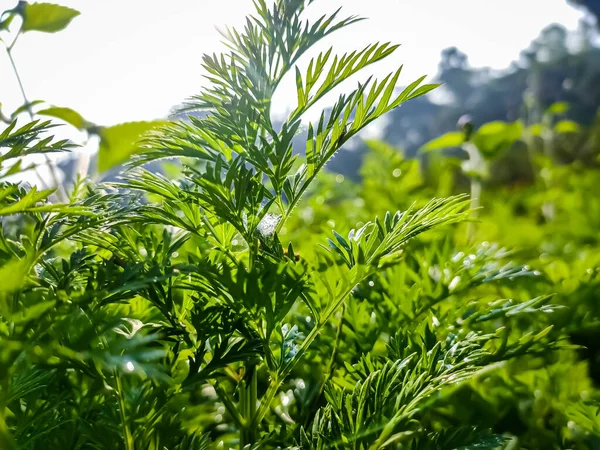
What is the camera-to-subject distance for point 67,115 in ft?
1.52

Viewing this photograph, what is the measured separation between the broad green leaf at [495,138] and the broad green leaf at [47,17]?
0.94 meters

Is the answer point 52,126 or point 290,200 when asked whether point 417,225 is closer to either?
point 290,200

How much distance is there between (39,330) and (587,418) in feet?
1.32

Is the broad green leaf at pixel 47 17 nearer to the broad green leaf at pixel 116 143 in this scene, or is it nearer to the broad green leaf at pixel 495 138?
the broad green leaf at pixel 116 143

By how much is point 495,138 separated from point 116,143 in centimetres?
93

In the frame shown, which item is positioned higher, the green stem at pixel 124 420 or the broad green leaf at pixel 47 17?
the broad green leaf at pixel 47 17

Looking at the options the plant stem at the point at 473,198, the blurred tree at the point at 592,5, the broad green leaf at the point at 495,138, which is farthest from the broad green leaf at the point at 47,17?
the blurred tree at the point at 592,5

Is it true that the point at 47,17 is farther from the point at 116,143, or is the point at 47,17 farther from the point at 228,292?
the point at 228,292

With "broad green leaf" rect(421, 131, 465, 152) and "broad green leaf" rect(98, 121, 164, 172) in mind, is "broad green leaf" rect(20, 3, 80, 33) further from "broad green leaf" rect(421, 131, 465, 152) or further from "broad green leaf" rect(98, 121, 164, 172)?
"broad green leaf" rect(421, 131, 465, 152)

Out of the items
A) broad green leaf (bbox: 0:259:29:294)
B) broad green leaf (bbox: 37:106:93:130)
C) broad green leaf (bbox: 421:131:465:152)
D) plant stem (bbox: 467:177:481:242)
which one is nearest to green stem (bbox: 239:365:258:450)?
broad green leaf (bbox: 0:259:29:294)

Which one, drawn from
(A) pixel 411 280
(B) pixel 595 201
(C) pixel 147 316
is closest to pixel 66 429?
(C) pixel 147 316

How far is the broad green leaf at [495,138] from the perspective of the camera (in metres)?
1.15

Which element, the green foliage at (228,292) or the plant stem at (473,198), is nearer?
the green foliage at (228,292)

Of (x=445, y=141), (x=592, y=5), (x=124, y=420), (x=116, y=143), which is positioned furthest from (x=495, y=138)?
(x=592, y=5)
